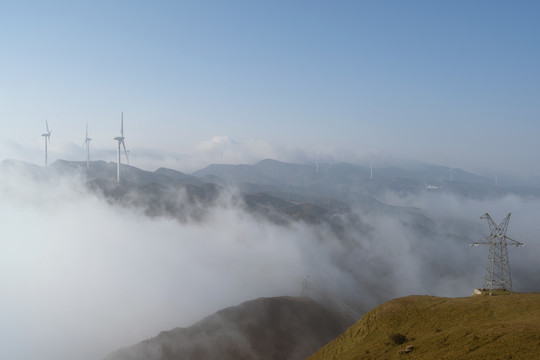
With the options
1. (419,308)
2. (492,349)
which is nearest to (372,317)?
(419,308)

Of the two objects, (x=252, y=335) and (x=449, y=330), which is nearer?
(x=449, y=330)

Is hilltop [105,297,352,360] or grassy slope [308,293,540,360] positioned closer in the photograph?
grassy slope [308,293,540,360]

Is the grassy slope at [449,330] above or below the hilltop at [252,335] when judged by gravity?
above

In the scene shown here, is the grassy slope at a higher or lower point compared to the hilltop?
higher

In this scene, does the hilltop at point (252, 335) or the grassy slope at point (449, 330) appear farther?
the hilltop at point (252, 335)

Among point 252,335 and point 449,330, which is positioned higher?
point 449,330
